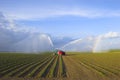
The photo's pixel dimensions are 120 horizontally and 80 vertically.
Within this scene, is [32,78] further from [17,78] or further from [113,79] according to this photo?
[113,79]

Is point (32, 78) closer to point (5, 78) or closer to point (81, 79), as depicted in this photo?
point (5, 78)

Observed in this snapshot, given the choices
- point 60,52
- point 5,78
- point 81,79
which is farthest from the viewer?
point 60,52

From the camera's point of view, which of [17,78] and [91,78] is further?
[91,78]

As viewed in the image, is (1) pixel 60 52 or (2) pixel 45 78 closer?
(2) pixel 45 78

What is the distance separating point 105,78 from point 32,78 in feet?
22.5

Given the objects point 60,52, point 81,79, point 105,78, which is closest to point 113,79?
point 105,78

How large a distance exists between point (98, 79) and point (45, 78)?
15.5 ft

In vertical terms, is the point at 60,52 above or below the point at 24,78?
above

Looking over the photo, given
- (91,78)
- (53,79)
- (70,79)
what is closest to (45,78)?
(53,79)

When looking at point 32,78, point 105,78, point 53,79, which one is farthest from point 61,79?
point 105,78

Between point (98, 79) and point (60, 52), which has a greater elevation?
point (60, 52)

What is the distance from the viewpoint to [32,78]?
21.9 meters

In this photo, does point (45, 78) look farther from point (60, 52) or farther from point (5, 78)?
point (60, 52)

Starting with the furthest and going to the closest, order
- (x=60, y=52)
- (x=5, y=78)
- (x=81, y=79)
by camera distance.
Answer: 1. (x=60, y=52)
2. (x=81, y=79)
3. (x=5, y=78)
